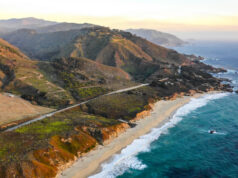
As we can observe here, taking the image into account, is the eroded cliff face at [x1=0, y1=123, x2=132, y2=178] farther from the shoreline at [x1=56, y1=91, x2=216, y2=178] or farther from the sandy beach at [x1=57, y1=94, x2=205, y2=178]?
the sandy beach at [x1=57, y1=94, x2=205, y2=178]

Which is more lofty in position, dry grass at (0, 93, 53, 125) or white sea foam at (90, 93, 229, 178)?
dry grass at (0, 93, 53, 125)

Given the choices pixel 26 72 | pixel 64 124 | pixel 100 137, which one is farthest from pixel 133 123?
pixel 26 72

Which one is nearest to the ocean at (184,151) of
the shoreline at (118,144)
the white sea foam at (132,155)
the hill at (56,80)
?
the white sea foam at (132,155)

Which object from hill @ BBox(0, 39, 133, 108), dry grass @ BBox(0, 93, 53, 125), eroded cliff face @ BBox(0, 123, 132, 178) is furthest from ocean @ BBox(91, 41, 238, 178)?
hill @ BBox(0, 39, 133, 108)

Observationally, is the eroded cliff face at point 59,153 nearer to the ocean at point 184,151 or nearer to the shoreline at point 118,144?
the shoreline at point 118,144

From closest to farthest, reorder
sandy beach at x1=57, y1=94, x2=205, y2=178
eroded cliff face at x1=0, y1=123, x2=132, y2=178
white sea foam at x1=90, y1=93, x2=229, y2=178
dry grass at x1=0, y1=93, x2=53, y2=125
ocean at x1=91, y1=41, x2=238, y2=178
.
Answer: eroded cliff face at x1=0, y1=123, x2=132, y2=178
sandy beach at x1=57, y1=94, x2=205, y2=178
white sea foam at x1=90, y1=93, x2=229, y2=178
ocean at x1=91, y1=41, x2=238, y2=178
dry grass at x1=0, y1=93, x2=53, y2=125
